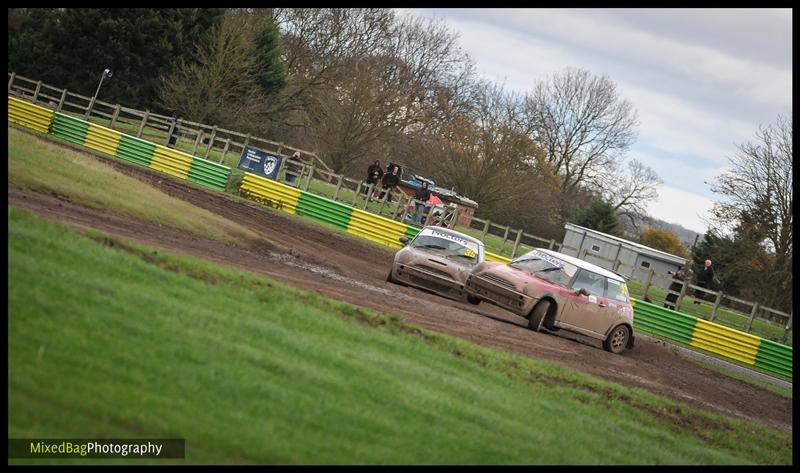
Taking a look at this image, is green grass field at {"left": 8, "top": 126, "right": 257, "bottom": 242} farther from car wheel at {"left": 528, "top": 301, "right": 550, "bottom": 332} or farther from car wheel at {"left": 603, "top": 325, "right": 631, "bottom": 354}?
car wheel at {"left": 603, "top": 325, "right": 631, "bottom": 354}

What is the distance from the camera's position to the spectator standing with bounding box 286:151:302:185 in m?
39.0

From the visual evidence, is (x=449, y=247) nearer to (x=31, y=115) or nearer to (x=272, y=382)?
(x=272, y=382)

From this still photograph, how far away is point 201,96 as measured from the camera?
52500 mm

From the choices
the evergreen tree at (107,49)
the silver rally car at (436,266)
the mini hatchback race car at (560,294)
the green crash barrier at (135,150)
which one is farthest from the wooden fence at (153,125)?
the mini hatchback race car at (560,294)

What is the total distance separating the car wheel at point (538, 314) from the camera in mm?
19828

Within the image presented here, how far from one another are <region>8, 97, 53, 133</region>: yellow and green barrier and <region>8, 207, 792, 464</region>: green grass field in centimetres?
2995

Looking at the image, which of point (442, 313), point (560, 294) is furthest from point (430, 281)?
point (442, 313)

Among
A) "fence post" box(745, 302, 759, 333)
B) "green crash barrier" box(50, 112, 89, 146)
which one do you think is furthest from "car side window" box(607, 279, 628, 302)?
"green crash barrier" box(50, 112, 89, 146)

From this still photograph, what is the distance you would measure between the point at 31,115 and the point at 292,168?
11343 mm

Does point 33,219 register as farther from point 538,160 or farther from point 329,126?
point 538,160

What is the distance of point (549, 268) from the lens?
68.7 ft

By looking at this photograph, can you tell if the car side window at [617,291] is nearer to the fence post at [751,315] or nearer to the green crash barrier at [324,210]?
the fence post at [751,315]

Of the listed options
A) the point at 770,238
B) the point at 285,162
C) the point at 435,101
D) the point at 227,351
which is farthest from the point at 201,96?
the point at 227,351

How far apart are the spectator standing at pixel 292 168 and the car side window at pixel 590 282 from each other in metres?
19.9
